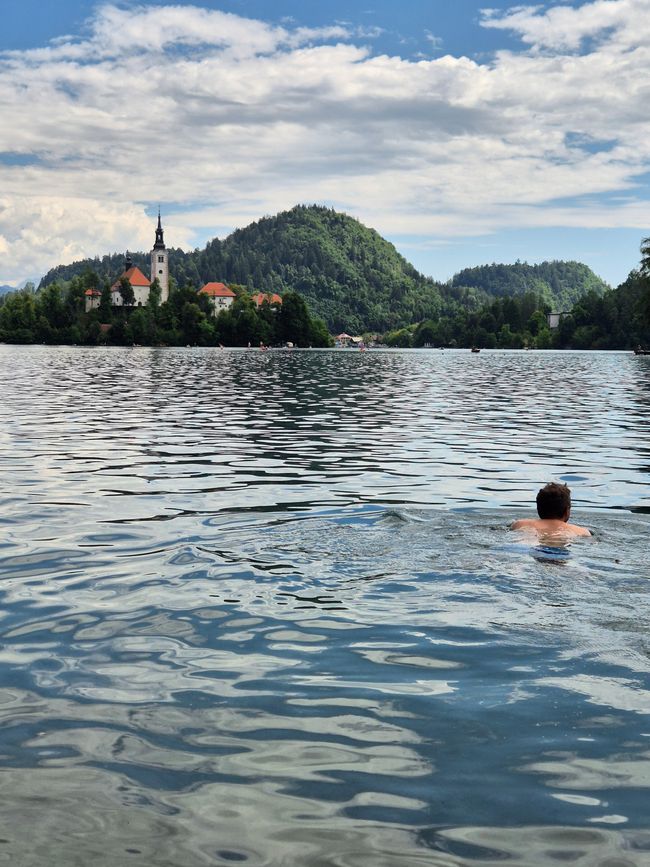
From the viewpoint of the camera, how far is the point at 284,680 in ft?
24.3

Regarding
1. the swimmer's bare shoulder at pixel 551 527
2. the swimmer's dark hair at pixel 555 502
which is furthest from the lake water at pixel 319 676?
the swimmer's dark hair at pixel 555 502

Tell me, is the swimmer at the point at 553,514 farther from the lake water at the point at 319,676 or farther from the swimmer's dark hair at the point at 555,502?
the lake water at the point at 319,676

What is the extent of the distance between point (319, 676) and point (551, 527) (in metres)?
6.28

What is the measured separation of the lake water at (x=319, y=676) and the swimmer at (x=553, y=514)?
0.33 meters

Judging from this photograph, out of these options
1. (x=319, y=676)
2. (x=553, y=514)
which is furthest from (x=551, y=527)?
(x=319, y=676)

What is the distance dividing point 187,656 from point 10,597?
292 cm

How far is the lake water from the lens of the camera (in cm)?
505

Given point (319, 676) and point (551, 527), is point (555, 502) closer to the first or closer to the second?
point (551, 527)

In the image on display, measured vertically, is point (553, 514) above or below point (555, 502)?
below

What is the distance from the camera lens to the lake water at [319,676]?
199 inches

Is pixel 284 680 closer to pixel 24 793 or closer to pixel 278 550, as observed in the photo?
pixel 24 793

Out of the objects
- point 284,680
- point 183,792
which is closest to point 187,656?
point 284,680

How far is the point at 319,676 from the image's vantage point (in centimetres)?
752

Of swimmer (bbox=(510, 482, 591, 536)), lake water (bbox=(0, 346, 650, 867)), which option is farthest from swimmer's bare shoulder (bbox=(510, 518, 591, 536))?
lake water (bbox=(0, 346, 650, 867))
